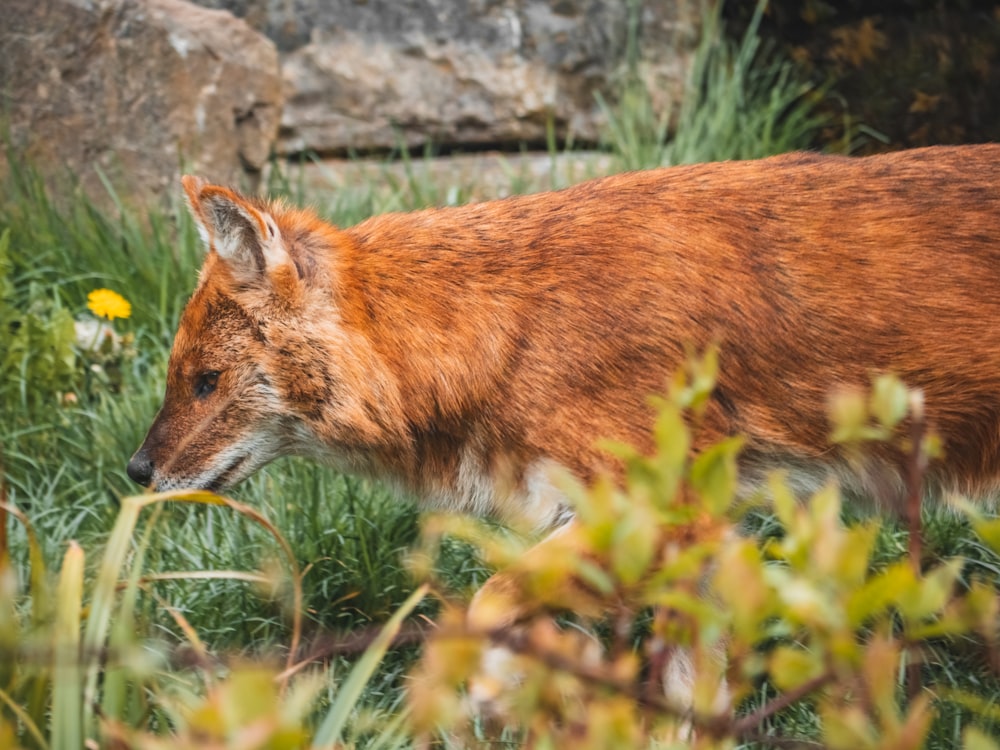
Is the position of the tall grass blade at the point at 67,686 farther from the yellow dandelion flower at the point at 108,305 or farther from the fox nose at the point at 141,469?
the yellow dandelion flower at the point at 108,305

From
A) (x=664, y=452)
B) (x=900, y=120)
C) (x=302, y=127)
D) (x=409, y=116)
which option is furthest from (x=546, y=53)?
(x=664, y=452)

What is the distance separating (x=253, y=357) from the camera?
363 centimetres

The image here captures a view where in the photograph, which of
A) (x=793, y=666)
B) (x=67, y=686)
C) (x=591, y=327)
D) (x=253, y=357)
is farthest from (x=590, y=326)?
(x=793, y=666)

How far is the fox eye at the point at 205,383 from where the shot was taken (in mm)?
3719

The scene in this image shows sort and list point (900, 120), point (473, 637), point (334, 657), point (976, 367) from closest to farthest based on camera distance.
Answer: point (473, 637) < point (976, 367) < point (334, 657) < point (900, 120)

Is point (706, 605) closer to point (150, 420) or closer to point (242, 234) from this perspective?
point (242, 234)

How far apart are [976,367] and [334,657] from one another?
6.50 ft

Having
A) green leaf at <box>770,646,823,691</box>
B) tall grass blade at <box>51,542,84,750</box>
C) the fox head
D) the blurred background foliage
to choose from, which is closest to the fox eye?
the fox head

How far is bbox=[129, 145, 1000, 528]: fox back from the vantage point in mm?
3420

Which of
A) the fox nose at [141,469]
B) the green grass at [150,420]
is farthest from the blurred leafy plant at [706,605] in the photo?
the fox nose at [141,469]

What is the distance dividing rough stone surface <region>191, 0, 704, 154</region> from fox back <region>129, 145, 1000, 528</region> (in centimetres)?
321

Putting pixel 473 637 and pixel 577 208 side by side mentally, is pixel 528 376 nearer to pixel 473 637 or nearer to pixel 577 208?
pixel 577 208

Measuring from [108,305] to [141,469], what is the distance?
4.95 feet

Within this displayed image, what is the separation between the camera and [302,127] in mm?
6879
